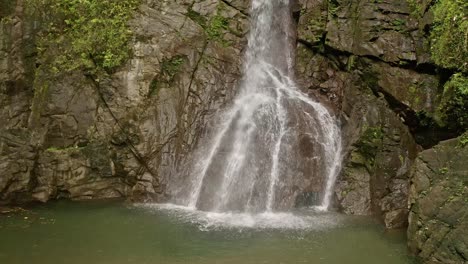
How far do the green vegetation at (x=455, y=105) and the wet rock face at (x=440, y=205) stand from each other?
1439mm

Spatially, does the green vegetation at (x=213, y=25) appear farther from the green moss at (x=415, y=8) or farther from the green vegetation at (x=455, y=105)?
the green vegetation at (x=455, y=105)

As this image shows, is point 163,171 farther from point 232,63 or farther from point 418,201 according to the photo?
point 418,201

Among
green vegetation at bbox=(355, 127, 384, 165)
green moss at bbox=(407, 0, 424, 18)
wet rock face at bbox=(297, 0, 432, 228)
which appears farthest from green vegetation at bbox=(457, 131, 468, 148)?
green moss at bbox=(407, 0, 424, 18)

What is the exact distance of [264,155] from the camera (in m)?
13.2

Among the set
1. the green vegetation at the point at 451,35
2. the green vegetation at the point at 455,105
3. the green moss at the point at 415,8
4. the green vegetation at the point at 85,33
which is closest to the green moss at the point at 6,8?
the green vegetation at the point at 85,33

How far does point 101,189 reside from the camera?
13.0 metres

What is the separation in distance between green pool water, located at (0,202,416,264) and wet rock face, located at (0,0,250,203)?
40.8 inches

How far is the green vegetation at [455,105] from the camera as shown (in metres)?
10.7

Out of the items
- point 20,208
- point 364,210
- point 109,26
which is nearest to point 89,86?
point 109,26

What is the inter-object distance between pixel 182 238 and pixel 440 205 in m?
5.75

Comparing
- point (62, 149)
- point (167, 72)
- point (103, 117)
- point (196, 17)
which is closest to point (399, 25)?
point (196, 17)

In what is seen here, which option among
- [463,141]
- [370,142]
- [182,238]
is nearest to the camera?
[463,141]

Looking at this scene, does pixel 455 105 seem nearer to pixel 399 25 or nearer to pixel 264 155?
pixel 399 25

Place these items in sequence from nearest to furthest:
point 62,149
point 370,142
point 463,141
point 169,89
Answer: point 463,141
point 370,142
point 62,149
point 169,89
